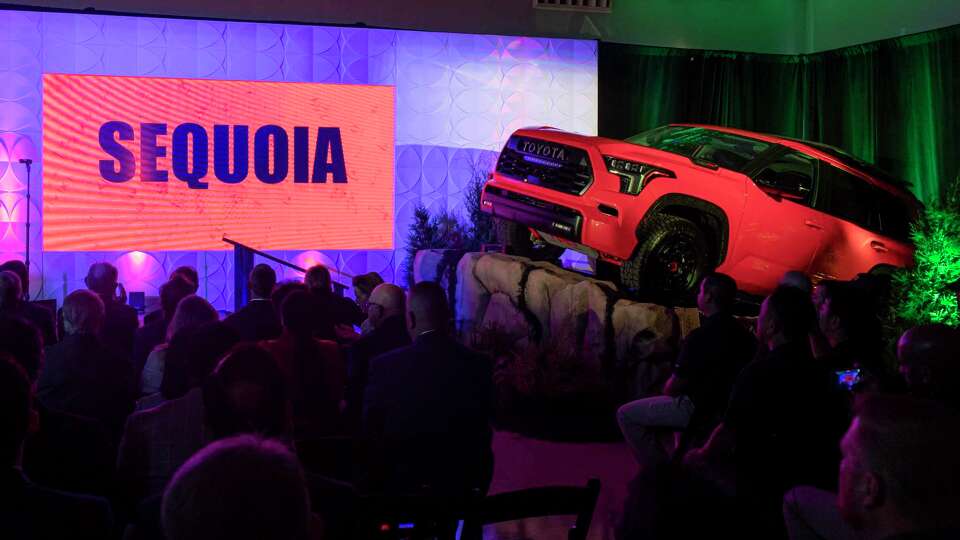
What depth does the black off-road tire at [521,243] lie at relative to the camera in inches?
408

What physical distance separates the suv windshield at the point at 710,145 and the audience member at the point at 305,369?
548 cm

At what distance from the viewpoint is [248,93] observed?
1207 centimetres

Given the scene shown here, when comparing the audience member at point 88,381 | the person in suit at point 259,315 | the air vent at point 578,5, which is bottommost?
the audience member at point 88,381

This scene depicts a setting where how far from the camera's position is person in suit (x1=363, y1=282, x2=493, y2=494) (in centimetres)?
417

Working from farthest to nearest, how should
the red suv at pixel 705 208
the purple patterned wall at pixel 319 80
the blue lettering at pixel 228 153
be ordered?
the blue lettering at pixel 228 153
the purple patterned wall at pixel 319 80
the red suv at pixel 705 208

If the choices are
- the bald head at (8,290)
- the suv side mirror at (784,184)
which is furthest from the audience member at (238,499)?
the suv side mirror at (784,184)

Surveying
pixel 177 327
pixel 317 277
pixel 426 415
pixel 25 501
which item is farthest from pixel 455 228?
pixel 25 501

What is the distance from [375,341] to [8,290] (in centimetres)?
240

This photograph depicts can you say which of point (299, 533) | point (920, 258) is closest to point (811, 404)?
point (299, 533)

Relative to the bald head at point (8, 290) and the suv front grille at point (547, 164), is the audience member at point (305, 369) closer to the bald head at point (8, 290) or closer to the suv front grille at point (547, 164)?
the bald head at point (8, 290)

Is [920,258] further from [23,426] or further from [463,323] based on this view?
[23,426]

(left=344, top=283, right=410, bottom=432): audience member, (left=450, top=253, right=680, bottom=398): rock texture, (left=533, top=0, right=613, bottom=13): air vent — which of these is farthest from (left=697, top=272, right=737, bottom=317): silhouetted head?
(left=533, top=0, right=613, bottom=13): air vent

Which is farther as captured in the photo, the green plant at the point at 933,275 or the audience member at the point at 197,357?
the green plant at the point at 933,275

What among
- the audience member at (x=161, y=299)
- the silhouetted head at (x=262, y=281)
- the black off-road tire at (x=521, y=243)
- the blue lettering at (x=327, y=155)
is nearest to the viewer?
the silhouetted head at (x=262, y=281)
